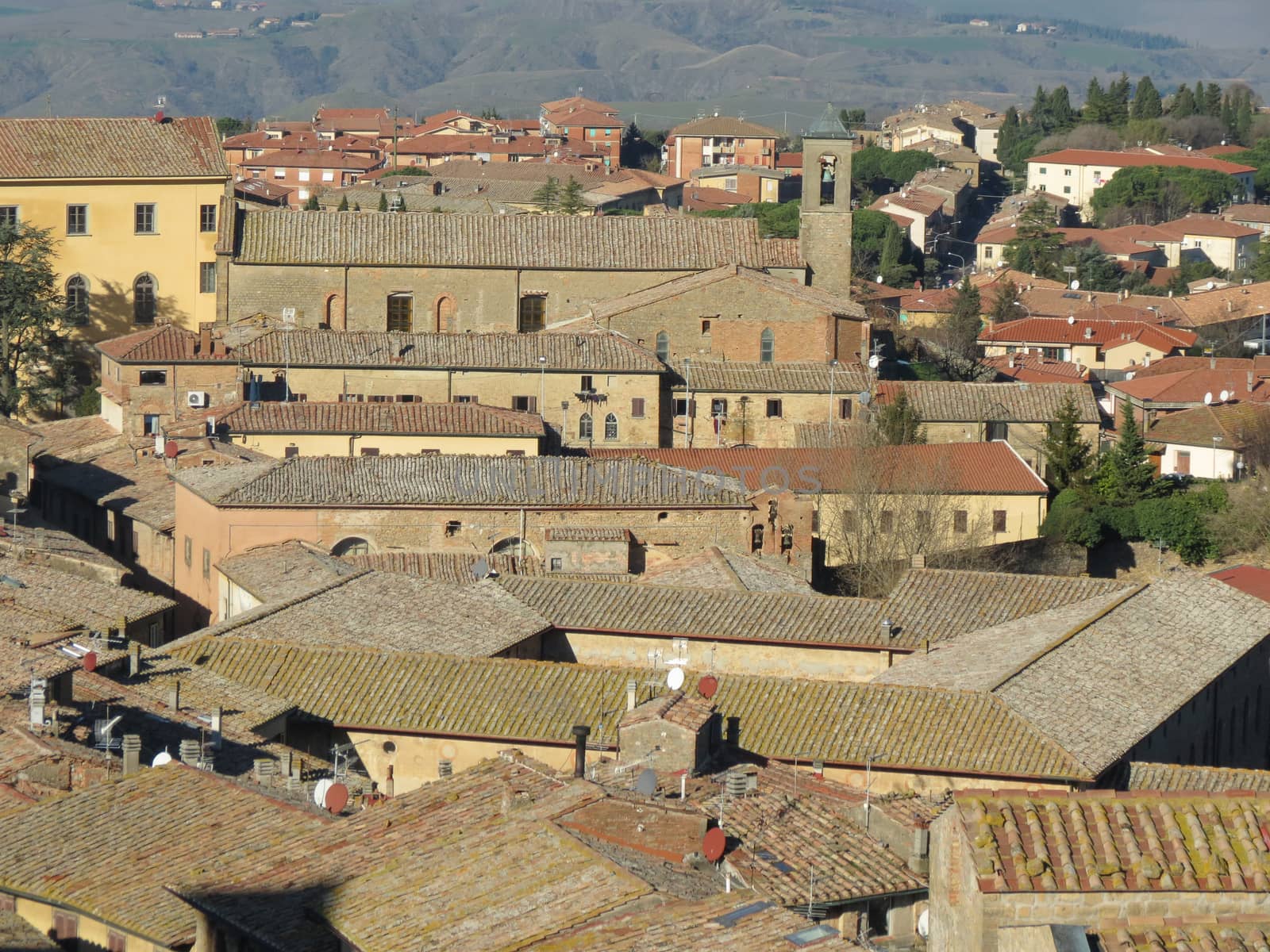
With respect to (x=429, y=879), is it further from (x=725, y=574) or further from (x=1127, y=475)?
(x=1127, y=475)

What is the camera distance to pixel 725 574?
32.6m

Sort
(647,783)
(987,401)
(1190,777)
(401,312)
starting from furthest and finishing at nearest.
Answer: (401,312) → (987,401) → (1190,777) → (647,783)

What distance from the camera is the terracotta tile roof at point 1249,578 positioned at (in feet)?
122

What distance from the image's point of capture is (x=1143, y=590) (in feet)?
99.2

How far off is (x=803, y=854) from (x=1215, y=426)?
35.1 meters

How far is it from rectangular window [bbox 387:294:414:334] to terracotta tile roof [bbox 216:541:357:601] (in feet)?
52.3

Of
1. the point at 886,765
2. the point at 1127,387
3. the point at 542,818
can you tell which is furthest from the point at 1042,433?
the point at 542,818

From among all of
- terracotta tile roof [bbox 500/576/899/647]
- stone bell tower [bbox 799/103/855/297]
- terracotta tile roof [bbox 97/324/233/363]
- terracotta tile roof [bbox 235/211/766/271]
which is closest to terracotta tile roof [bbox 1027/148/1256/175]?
stone bell tower [bbox 799/103/855/297]

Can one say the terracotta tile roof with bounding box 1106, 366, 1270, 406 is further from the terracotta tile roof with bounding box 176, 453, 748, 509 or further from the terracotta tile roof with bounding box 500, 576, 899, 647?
the terracotta tile roof with bounding box 500, 576, 899, 647

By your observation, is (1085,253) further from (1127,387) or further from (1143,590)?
(1143,590)

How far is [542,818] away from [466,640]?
12093mm

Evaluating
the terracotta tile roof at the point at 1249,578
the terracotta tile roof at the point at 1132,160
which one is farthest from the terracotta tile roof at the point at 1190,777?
the terracotta tile roof at the point at 1132,160

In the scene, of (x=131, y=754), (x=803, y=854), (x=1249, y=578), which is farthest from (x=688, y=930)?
(x=1249, y=578)

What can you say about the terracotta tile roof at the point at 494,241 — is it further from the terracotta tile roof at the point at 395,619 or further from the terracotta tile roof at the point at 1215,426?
the terracotta tile roof at the point at 395,619
